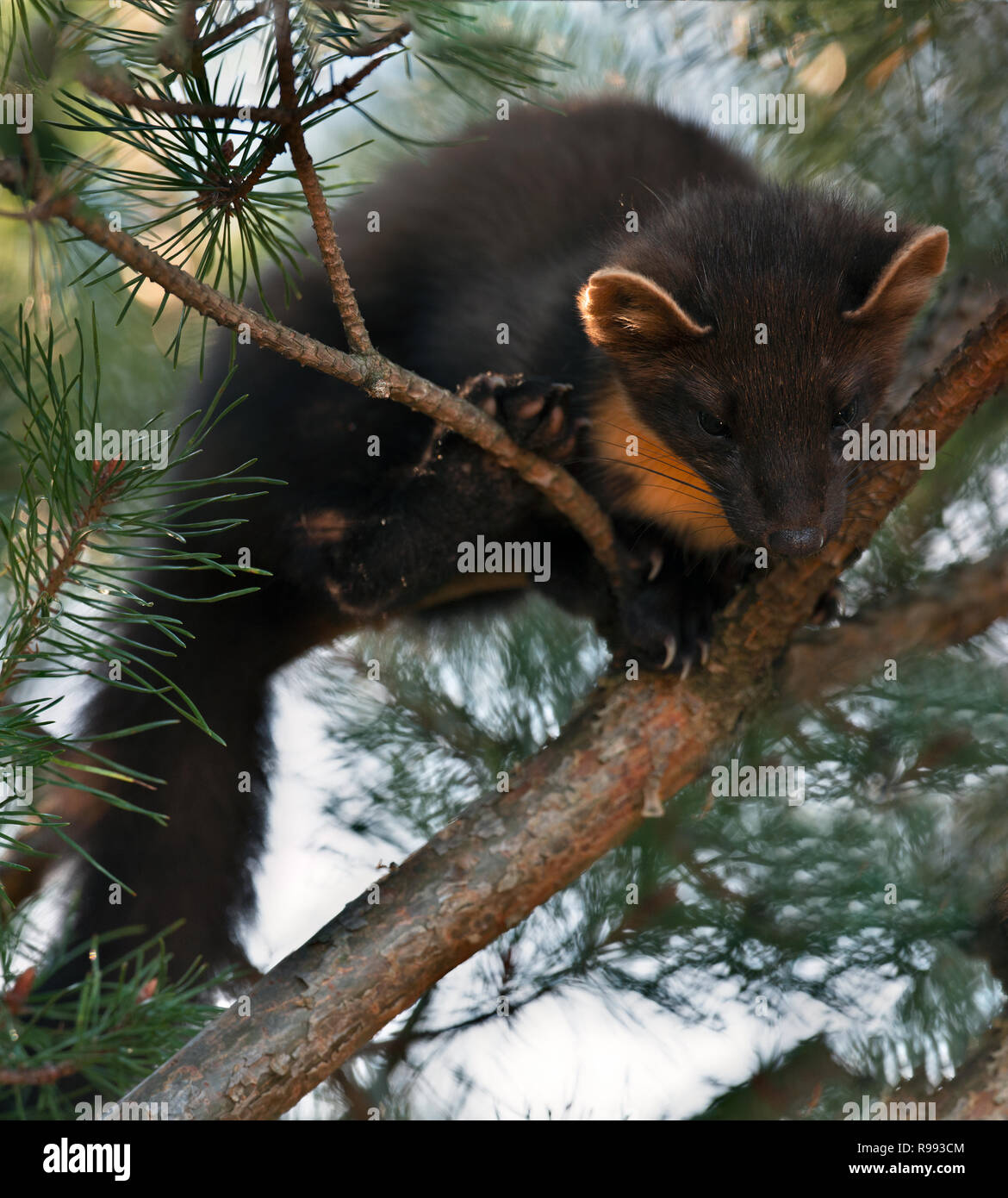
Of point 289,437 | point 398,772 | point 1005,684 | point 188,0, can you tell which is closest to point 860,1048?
point 1005,684

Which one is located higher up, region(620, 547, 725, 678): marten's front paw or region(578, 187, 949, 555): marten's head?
region(578, 187, 949, 555): marten's head

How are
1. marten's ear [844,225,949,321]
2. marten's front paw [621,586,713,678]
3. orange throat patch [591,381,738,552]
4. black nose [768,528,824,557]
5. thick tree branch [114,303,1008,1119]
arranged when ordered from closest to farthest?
thick tree branch [114,303,1008,1119] → black nose [768,528,824,557] → marten's ear [844,225,949,321] → marten's front paw [621,586,713,678] → orange throat patch [591,381,738,552]

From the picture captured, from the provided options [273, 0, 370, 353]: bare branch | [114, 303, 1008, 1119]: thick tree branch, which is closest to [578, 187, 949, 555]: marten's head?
[114, 303, 1008, 1119]: thick tree branch

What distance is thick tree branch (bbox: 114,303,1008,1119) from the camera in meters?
1.85

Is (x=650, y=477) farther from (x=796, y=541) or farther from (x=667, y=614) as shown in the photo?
(x=796, y=541)

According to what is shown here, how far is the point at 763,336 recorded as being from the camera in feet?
7.06

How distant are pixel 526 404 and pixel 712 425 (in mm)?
375

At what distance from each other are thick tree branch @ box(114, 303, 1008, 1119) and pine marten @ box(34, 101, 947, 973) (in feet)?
0.41

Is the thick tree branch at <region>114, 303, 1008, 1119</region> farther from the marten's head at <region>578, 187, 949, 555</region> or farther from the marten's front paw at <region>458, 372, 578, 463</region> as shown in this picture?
the marten's front paw at <region>458, 372, 578, 463</region>

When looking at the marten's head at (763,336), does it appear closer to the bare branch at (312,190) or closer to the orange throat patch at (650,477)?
the orange throat patch at (650,477)

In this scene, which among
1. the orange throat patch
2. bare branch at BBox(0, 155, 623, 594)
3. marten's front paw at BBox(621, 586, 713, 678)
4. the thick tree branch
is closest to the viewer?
bare branch at BBox(0, 155, 623, 594)

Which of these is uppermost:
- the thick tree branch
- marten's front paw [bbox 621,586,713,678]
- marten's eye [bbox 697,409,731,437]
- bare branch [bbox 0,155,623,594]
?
marten's eye [bbox 697,409,731,437]

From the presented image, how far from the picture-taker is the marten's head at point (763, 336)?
2.10 meters
